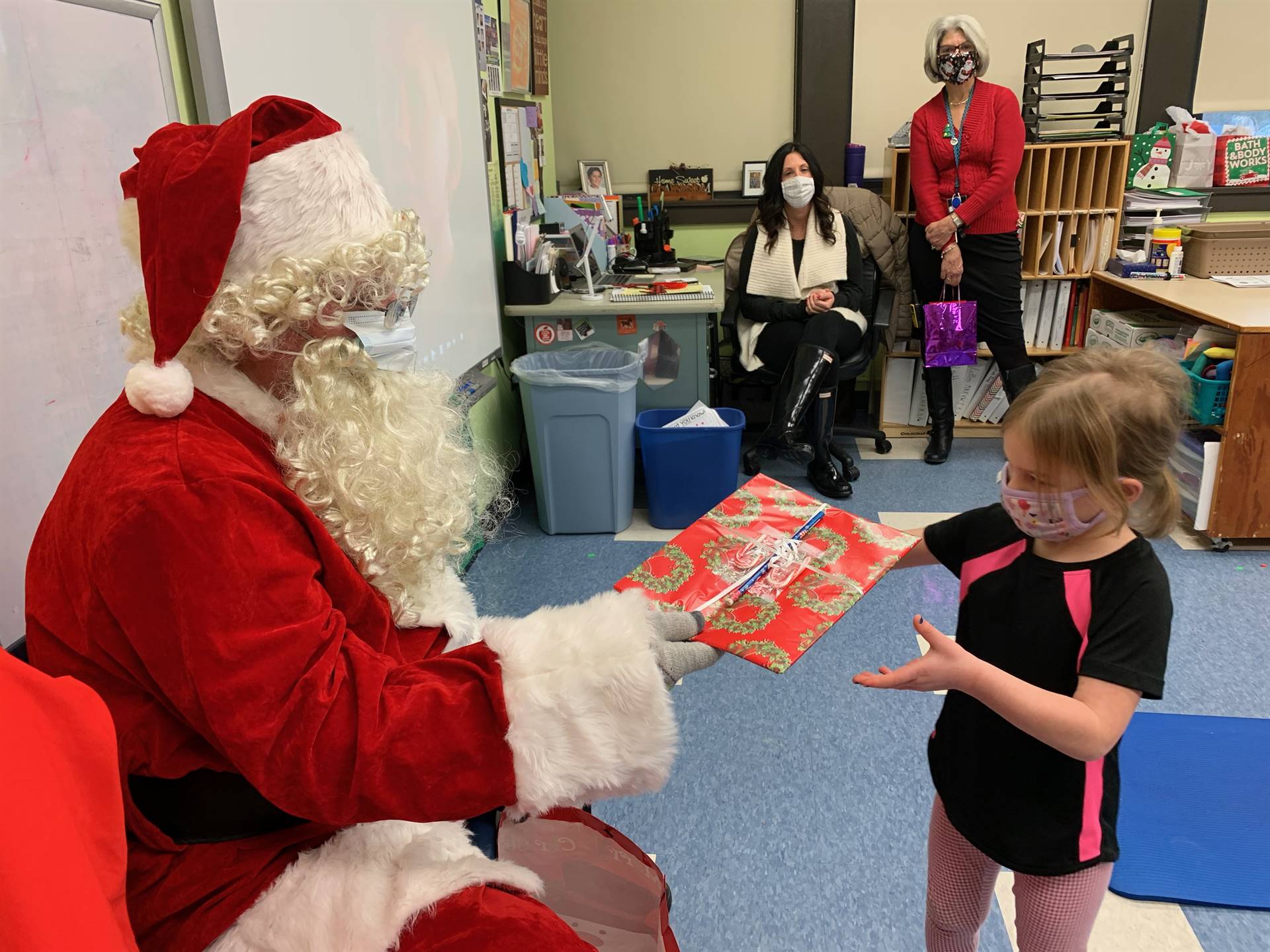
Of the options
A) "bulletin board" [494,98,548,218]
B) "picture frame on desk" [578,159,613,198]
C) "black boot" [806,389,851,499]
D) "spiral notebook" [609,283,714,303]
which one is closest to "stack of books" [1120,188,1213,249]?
"black boot" [806,389,851,499]

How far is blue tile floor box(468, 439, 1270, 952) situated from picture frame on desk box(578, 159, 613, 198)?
2.10 metres

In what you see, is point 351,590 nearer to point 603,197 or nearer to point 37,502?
point 37,502

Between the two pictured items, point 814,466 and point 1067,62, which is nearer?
point 814,466

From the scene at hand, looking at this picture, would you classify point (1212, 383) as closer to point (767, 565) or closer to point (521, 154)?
point (767, 565)

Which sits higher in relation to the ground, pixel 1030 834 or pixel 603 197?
pixel 603 197

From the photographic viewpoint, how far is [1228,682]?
7.46ft

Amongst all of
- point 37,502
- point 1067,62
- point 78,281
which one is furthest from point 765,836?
point 1067,62

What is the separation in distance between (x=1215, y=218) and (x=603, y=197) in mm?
2891

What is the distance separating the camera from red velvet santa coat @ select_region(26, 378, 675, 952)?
83 centimetres

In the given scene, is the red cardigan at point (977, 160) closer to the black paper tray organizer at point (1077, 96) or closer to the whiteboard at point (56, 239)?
the black paper tray organizer at point (1077, 96)

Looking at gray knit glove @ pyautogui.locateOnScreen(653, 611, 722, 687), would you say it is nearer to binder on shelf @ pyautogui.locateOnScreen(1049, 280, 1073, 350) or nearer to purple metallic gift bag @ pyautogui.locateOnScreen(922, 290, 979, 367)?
purple metallic gift bag @ pyautogui.locateOnScreen(922, 290, 979, 367)

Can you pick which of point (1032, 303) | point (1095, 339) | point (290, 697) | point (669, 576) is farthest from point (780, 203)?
point (290, 697)

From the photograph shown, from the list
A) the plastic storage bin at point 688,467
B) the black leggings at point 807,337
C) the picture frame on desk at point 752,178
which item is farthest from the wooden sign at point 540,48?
the plastic storage bin at point 688,467

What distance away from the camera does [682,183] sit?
4.49 m
